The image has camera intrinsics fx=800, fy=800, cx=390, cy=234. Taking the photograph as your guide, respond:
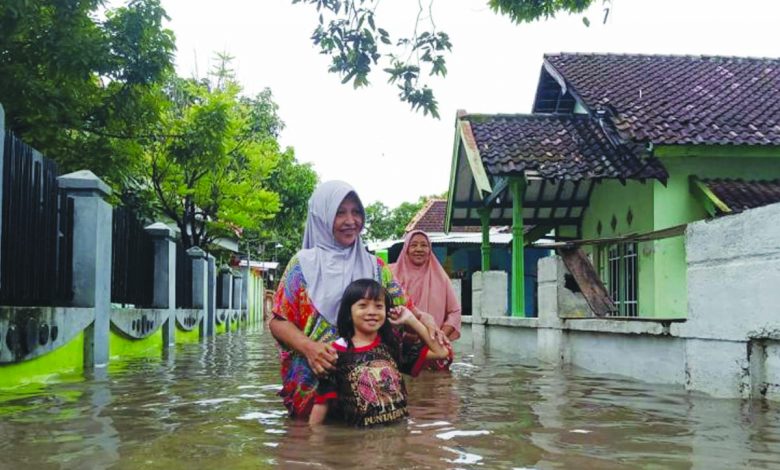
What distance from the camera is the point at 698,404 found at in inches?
218

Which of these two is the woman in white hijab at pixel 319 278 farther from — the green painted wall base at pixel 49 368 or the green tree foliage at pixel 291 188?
the green tree foliage at pixel 291 188

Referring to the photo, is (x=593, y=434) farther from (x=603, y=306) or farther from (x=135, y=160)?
(x=135, y=160)

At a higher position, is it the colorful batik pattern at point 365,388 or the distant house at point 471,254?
the distant house at point 471,254

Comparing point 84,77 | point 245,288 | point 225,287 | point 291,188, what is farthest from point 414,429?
point 245,288

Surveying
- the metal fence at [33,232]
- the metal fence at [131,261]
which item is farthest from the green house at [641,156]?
the metal fence at [33,232]

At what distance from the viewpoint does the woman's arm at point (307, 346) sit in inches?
169

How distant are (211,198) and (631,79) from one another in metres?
11.4

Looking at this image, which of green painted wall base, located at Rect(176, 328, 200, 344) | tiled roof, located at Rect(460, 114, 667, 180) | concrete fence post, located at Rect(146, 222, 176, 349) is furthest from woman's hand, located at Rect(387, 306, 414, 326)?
green painted wall base, located at Rect(176, 328, 200, 344)

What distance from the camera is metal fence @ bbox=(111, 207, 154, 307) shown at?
9922 millimetres

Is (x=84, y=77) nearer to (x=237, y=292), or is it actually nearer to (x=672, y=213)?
(x=672, y=213)

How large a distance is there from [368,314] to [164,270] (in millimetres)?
8697

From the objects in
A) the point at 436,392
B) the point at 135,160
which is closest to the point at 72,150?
the point at 135,160

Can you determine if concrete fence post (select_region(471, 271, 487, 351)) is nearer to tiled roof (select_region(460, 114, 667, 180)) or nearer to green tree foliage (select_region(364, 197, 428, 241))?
tiled roof (select_region(460, 114, 667, 180))

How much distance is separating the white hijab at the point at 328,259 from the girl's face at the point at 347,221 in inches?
1.3
